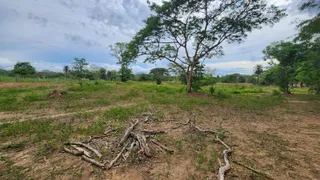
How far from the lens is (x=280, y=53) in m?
19.7

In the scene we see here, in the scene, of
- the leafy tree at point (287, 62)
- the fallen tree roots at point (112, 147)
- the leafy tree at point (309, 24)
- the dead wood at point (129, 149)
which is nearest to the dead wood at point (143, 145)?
the fallen tree roots at point (112, 147)

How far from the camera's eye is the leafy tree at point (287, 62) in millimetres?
17531

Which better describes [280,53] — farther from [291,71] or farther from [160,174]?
[160,174]

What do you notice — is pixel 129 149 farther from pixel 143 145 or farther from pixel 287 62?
pixel 287 62

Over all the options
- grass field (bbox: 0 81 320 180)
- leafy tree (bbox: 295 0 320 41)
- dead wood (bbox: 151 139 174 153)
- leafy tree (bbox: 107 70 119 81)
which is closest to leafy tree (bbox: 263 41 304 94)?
leafy tree (bbox: 295 0 320 41)

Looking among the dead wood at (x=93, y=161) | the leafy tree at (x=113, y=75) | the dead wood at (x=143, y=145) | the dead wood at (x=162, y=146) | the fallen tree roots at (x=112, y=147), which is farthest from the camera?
the leafy tree at (x=113, y=75)

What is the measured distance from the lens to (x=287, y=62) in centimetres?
1930

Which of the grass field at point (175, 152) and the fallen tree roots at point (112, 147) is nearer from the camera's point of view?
the grass field at point (175, 152)

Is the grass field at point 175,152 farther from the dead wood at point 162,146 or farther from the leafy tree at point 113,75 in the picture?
the leafy tree at point 113,75

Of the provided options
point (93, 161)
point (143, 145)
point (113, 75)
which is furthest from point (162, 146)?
point (113, 75)

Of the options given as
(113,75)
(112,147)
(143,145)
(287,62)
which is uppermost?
(287,62)

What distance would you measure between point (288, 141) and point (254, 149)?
1349 millimetres

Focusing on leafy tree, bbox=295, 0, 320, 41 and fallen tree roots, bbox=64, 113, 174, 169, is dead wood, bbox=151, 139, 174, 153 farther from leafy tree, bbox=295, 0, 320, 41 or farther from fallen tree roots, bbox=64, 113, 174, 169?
leafy tree, bbox=295, 0, 320, 41

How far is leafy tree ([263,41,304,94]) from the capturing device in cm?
1753
